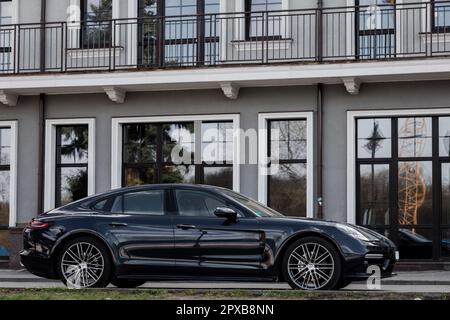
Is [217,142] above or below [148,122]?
below

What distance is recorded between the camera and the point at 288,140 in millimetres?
21594

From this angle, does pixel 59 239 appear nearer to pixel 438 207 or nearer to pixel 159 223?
pixel 159 223

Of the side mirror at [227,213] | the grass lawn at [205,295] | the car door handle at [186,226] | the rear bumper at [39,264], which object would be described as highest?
the side mirror at [227,213]

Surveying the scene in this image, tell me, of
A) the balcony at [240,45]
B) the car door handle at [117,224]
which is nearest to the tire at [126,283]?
the car door handle at [117,224]

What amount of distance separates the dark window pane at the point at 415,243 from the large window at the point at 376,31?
12.5 ft

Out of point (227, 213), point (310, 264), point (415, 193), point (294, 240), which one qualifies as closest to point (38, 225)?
point (227, 213)

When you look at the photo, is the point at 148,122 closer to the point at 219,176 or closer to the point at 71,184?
the point at 219,176

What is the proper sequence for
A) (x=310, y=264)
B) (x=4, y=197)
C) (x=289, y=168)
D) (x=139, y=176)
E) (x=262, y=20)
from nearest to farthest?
1. (x=310, y=264)
2. (x=262, y=20)
3. (x=289, y=168)
4. (x=139, y=176)
5. (x=4, y=197)

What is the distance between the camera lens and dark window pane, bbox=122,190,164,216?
13.3 meters

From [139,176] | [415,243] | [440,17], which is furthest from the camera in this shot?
[139,176]

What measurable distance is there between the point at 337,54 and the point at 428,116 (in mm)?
2382

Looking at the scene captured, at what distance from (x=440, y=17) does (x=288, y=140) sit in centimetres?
420

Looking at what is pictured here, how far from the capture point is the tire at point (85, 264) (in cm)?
1307

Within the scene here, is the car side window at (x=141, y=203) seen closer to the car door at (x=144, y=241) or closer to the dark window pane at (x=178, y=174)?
the car door at (x=144, y=241)
